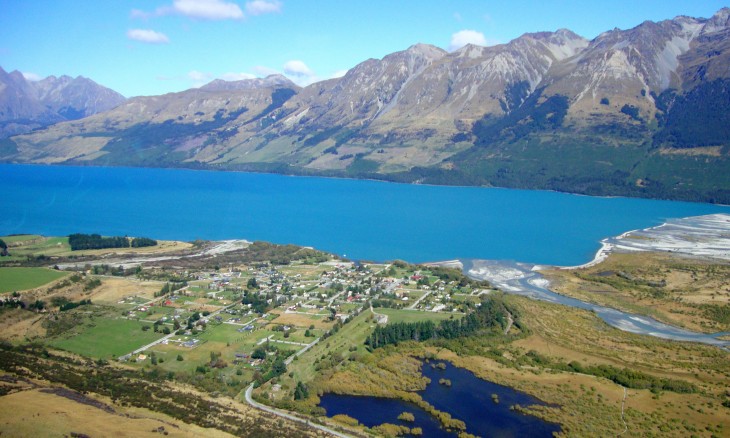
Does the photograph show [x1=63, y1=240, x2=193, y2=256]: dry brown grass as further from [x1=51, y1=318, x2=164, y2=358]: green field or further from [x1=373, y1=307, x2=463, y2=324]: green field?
[x1=373, y1=307, x2=463, y2=324]: green field

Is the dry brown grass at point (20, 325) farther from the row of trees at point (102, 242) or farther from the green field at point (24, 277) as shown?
the row of trees at point (102, 242)

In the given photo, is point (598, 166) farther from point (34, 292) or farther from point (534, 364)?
point (34, 292)

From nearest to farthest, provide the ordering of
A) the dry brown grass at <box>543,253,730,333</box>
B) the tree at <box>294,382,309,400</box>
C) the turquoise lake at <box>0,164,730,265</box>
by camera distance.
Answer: the tree at <box>294,382,309,400</box>, the dry brown grass at <box>543,253,730,333</box>, the turquoise lake at <box>0,164,730,265</box>

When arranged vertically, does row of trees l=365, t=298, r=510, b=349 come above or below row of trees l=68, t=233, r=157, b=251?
below

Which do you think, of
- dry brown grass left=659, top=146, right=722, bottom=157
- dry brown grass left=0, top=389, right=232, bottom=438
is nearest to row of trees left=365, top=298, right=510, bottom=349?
dry brown grass left=0, top=389, right=232, bottom=438

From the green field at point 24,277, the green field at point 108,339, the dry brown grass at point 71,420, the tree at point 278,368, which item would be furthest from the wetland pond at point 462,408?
the green field at point 24,277

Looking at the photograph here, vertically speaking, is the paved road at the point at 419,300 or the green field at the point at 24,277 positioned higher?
the green field at the point at 24,277

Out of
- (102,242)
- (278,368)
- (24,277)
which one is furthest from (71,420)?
(102,242)
